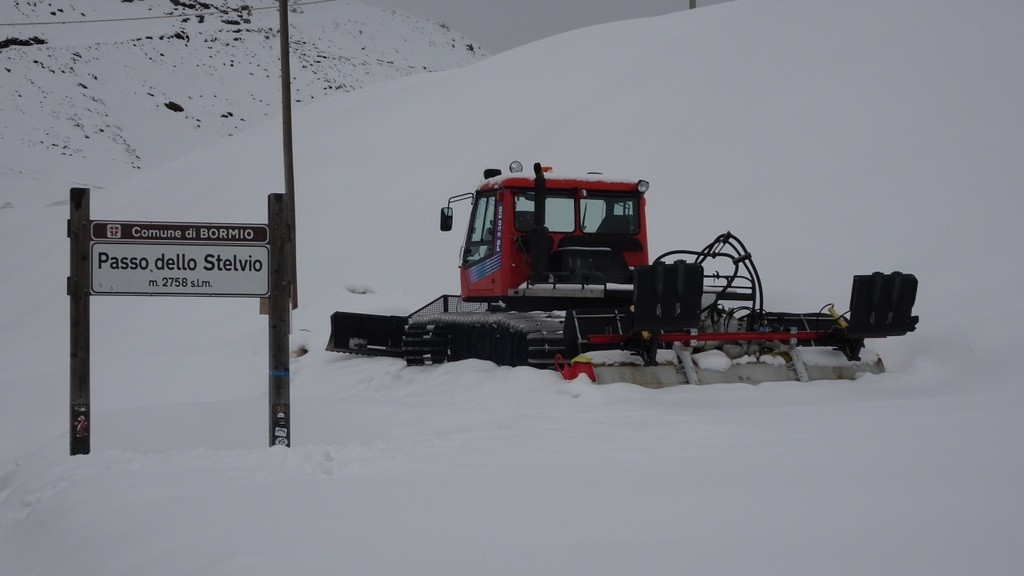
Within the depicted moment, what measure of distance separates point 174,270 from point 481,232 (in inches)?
221

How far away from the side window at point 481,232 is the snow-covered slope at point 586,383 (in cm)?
154

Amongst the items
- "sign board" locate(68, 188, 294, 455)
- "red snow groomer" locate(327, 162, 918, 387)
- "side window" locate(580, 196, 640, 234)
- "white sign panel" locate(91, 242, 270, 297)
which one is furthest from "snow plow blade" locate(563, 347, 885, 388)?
"white sign panel" locate(91, 242, 270, 297)

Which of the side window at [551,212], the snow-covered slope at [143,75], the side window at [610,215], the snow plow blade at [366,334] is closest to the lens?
the side window at [551,212]

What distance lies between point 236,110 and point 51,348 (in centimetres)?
5134

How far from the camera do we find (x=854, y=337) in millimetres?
10648

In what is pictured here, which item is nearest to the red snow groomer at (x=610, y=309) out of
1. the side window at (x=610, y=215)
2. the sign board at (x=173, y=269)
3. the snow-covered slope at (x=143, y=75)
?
the side window at (x=610, y=215)

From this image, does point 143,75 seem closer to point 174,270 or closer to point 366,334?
point 366,334

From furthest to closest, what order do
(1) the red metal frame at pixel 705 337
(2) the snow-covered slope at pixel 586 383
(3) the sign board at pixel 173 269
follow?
(1) the red metal frame at pixel 705 337
(3) the sign board at pixel 173 269
(2) the snow-covered slope at pixel 586 383

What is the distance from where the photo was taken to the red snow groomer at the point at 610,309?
9.80 m

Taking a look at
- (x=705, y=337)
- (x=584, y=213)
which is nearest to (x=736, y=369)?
(x=705, y=337)

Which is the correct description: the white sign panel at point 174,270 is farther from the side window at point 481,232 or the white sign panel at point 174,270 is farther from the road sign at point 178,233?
the side window at point 481,232

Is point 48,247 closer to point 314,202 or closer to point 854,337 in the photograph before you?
point 314,202

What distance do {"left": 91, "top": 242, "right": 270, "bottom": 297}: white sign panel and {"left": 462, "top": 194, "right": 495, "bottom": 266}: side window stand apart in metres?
4.89

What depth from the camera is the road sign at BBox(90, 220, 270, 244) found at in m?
7.81
